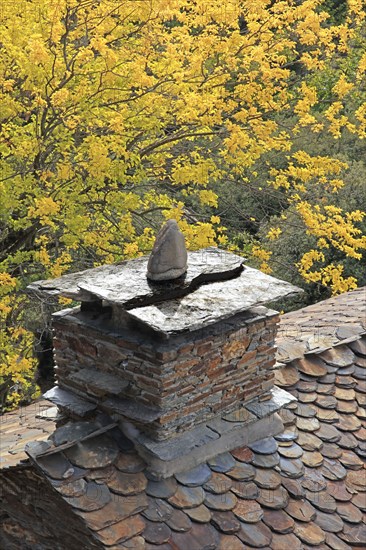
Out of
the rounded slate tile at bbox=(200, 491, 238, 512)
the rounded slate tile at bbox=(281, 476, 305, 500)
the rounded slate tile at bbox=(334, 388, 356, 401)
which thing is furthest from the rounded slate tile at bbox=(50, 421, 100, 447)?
the rounded slate tile at bbox=(334, 388, 356, 401)

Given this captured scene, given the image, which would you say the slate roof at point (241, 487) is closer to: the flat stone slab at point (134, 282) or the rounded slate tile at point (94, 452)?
the rounded slate tile at point (94, 452)

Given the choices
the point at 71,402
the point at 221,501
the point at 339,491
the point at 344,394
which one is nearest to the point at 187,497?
the point at 221,501

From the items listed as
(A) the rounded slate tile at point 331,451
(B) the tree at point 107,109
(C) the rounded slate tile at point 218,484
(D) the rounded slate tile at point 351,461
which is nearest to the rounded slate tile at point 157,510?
(C) the rounded slate tile at point 218,484

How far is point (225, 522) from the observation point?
4172mm

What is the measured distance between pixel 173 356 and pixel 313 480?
1.54 metres

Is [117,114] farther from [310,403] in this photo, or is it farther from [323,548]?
[323,548]

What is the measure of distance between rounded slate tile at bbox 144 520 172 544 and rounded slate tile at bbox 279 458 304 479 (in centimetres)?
107

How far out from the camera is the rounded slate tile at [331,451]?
4910 mm

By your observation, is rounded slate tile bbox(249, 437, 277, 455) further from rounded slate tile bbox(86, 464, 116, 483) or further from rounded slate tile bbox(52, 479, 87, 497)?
rounded slate tile bbox(52, 479, 87, 497)

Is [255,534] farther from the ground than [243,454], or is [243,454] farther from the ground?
[243,454]

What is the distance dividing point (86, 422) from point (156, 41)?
20.6 ft

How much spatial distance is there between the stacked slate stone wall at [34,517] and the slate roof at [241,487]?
21 centimetres

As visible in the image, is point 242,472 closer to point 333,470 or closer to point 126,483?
point 333,470

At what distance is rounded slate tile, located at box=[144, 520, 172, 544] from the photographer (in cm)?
388
